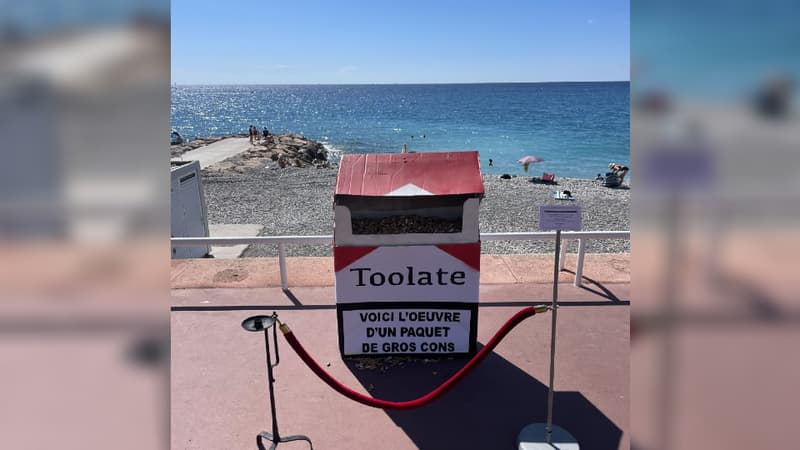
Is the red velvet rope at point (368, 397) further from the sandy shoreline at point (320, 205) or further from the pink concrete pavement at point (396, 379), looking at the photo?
the sandy shoreline at point (320, 205)

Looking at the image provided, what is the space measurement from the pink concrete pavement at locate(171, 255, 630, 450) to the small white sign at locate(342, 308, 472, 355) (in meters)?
0.15

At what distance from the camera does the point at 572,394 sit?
425 centimetres

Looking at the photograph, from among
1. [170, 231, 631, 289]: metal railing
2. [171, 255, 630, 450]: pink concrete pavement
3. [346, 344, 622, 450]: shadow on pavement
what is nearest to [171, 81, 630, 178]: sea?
[170, 231, 631, 289]: metal railing

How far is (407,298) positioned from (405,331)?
1.06 feet

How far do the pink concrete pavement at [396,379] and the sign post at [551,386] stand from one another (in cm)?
14

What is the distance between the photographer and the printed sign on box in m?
4.52

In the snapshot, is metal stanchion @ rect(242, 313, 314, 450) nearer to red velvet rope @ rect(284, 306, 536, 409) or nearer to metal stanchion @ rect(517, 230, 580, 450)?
red velvet rope @ rect(284, 306, 536, 409)

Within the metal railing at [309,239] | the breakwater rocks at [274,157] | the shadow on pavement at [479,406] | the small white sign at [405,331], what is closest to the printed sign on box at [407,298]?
Result: the small white sign at [405,331]

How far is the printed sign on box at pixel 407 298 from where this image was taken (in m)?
4.52

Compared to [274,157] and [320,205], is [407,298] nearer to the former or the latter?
[320,205]

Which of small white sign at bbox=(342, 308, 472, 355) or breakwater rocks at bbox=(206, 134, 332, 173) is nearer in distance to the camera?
small white sign at bbox=(342, 308, 472, 355)
